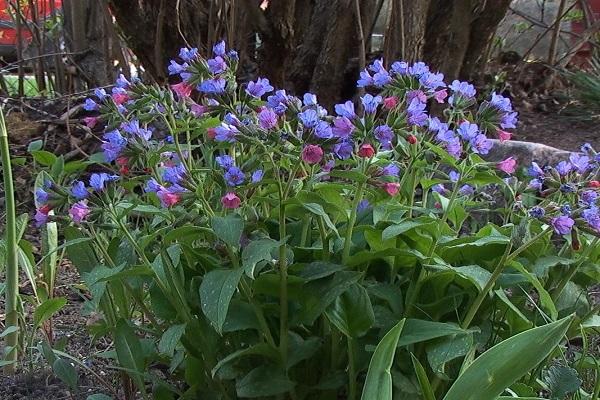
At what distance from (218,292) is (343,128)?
0.32m

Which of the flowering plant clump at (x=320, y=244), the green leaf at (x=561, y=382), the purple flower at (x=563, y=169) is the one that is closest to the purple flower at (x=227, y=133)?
the flowering plant clump at (x=320, y=244)

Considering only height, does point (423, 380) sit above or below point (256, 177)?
below

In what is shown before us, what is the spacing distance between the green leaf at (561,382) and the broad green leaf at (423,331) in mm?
223

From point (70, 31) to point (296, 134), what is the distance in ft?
11.0

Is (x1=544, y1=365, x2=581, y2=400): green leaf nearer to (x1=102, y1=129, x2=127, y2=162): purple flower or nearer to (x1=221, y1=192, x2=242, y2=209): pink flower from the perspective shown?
Answer: (x1=221, y1=192, x2=242, y2=209): pink flower

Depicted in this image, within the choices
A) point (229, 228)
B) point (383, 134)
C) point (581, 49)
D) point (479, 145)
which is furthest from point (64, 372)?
point (581, 49)

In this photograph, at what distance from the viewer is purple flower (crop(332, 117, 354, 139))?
4.22 feet

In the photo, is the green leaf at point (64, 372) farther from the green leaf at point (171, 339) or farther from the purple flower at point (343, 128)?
the purple flower at point (343, 128)

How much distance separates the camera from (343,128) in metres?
1.29

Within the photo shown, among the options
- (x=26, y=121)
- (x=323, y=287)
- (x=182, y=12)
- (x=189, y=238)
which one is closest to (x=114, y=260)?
(x=189, y=238)

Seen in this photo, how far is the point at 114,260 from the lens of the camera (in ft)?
5.02

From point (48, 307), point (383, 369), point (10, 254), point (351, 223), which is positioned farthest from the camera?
point (10, 254)

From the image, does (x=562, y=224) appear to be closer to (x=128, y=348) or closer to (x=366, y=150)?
(x=366, y=150)

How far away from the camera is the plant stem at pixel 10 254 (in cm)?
171
